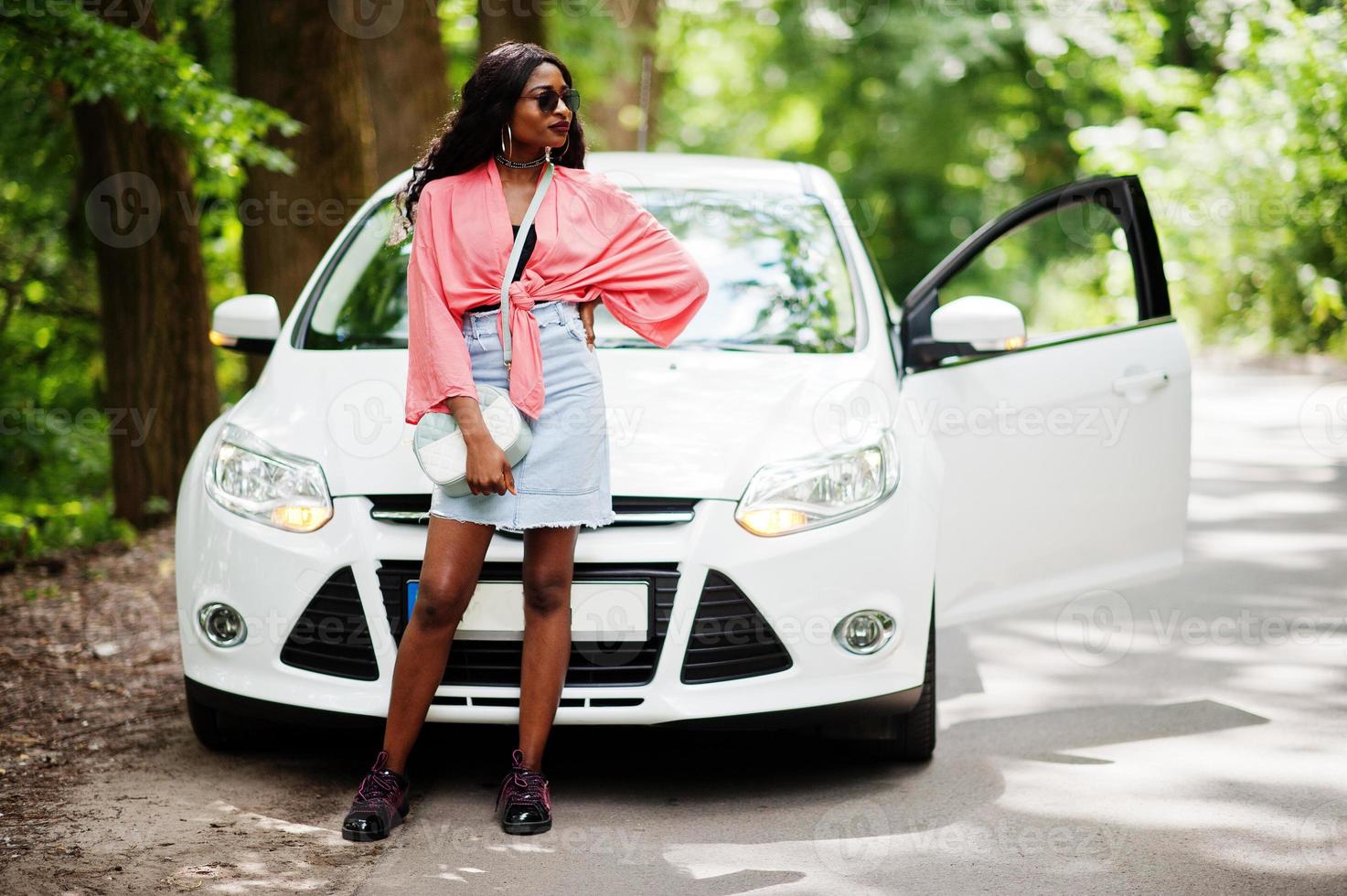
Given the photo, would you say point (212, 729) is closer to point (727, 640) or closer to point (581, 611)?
point (581, 611)

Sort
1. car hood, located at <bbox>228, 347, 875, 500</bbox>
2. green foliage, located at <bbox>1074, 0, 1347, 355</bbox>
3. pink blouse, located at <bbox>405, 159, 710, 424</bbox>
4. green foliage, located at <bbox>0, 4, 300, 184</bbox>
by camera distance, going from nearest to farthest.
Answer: pink blouse, located at <bbox>405, 159, 710, 424</bbox> → car hood, located at <bbox>228, 347, 875, 500</bbox> → green foliage, located at <bbox>0, 4, 300, 184</bbox> → green foliage, located at <bbox>1074, 0, 1347, 355</bbox>

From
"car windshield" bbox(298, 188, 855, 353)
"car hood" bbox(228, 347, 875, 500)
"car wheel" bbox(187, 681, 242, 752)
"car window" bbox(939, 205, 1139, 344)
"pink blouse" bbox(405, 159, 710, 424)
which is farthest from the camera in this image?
"car window" bbox(939, 205, 1139, 344)

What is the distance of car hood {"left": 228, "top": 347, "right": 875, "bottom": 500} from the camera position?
4.04 metres

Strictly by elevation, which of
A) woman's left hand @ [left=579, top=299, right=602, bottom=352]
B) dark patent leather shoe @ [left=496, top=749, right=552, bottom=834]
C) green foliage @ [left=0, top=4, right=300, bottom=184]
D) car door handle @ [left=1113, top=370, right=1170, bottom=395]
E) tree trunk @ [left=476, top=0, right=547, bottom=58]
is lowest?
dark patent leather shoe @ [left=496, top=749, right=552, bottom=834]

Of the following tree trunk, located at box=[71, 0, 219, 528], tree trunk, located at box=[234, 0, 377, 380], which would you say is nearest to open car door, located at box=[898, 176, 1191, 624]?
tree trunk, located at box=[234, 0, 377, 380]

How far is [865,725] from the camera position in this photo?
4469mm

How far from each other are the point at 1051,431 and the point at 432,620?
213cm

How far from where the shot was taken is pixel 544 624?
151 inches

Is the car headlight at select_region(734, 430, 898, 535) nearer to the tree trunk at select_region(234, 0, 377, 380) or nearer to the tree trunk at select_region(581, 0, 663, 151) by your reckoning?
the tree trunk at select_region(234, 0, 377, 380)

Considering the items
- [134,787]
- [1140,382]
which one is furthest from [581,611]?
[1140,382]

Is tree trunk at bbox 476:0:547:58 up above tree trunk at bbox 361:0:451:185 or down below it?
above

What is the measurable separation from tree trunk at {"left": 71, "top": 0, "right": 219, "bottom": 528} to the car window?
15.2 meters

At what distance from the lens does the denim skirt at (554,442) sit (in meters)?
3.74

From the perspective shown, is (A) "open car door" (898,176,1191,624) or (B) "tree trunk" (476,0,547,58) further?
(B) "tree trunk" (476,0,547,58)
